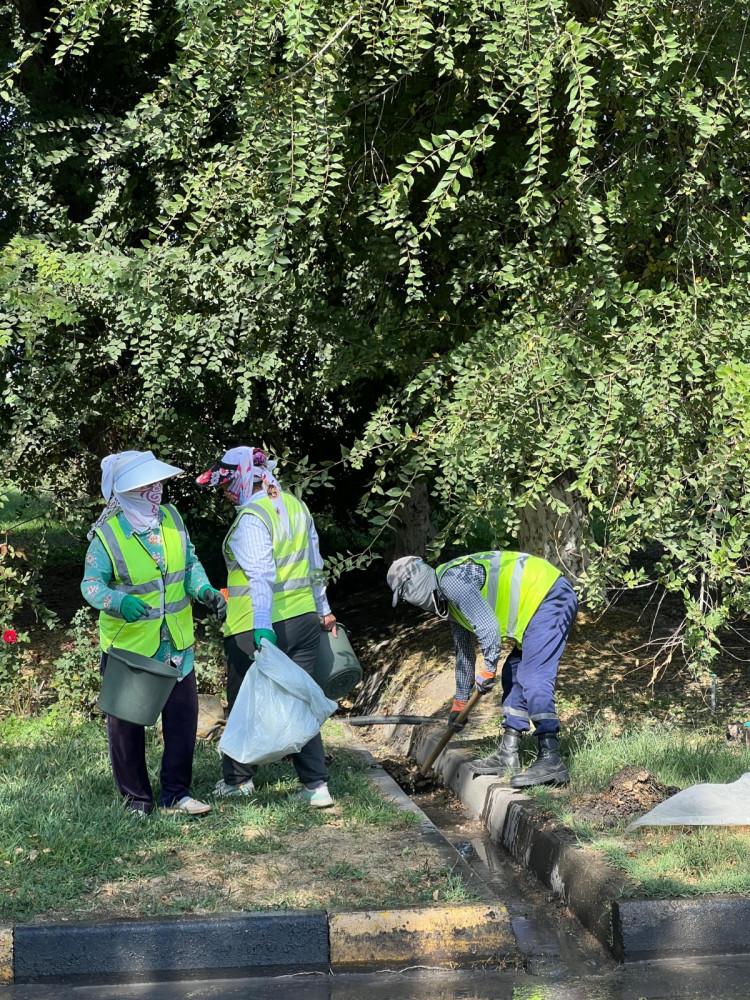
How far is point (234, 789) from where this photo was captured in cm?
630

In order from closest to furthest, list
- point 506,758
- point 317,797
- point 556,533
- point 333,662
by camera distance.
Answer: point 317,797 < point 333,662 < point 506,758 < point 556,533

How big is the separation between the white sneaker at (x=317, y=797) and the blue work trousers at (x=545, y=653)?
125cm

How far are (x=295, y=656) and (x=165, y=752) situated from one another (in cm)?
86

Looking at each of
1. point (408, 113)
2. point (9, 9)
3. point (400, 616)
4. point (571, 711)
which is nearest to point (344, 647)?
point (571, 711)

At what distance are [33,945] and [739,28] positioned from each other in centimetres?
529

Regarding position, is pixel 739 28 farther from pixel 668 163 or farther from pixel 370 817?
pixel 370 817

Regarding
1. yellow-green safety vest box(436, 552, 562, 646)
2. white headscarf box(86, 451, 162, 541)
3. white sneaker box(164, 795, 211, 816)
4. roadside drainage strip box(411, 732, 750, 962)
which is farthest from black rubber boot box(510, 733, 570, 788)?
white headscarf box(86, 451, 162, 541)

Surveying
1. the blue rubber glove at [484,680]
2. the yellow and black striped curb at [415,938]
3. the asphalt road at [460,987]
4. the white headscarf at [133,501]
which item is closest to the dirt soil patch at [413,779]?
the blue rubber glove at [484,680]

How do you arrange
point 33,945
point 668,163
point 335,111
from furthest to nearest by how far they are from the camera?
point 668,163 < point 335,111 < point 33,945

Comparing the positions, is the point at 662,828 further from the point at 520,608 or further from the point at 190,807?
the point at 190,807

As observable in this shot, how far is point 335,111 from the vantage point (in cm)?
615

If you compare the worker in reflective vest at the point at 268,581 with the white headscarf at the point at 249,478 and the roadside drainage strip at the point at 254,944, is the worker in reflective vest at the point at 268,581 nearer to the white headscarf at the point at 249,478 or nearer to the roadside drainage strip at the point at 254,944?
the white headscarf at the point at 249,478

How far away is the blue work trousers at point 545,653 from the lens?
6.45 m

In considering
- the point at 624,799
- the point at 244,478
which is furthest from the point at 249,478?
the point at 624,799
